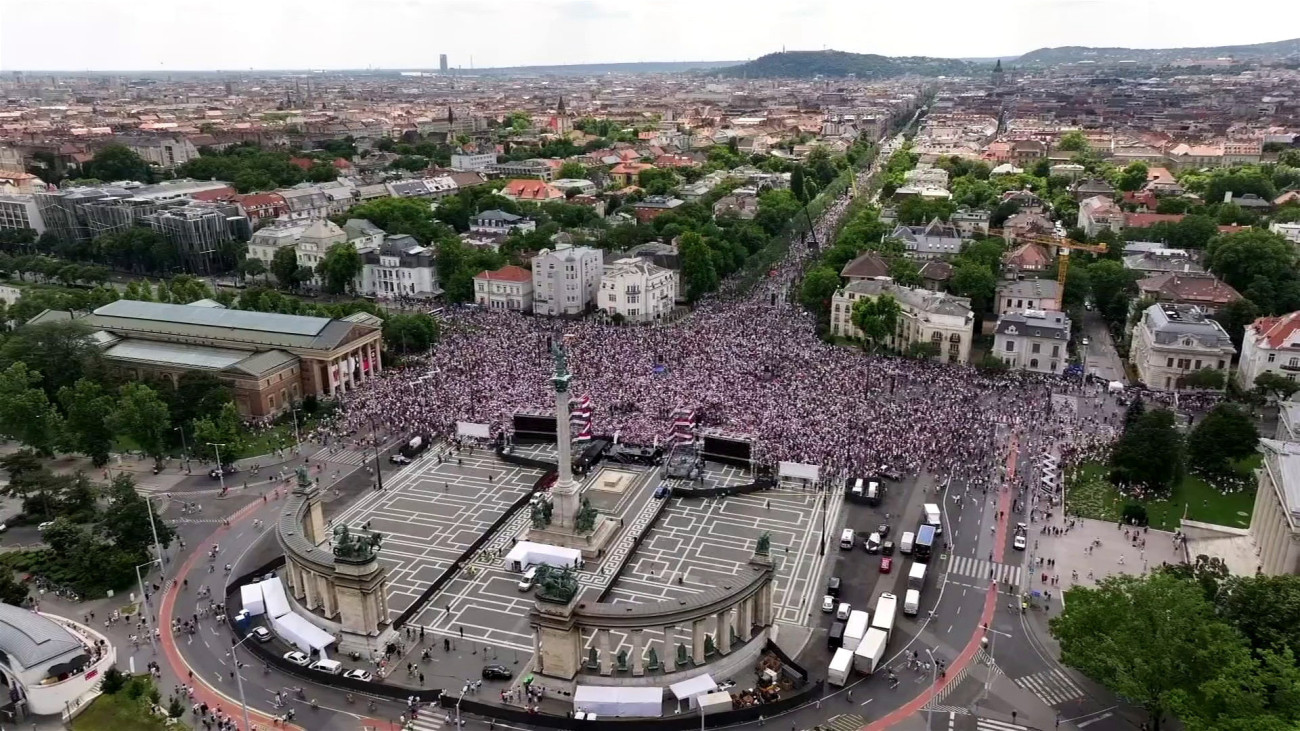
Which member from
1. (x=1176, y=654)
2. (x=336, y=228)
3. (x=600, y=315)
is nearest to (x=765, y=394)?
(x=600, y=315)

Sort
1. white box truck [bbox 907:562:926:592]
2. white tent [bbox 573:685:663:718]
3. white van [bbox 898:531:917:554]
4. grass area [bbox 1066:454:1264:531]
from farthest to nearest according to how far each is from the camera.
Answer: grass area [bbox 1066:454:1264:531] → white van [bbox 898:531:917:554] → white box truck [bbox 907:562:926:592] → white tent [bbox 573:685:663:718]

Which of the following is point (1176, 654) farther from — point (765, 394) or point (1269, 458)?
point (765, 394)

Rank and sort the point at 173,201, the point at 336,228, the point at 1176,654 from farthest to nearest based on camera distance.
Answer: the point at 173,201
the point at 336,228
the point at 1176,654

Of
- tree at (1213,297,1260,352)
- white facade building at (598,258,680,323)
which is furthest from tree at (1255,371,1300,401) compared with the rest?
white facade building at (598,258,680,323)

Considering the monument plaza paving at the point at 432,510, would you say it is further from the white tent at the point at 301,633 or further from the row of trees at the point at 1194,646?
the row of trees at the point at 1194,646

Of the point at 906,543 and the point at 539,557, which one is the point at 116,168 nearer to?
the point at 539,557

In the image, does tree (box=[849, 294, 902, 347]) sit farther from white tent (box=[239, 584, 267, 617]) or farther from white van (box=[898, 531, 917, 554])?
white tent (box=[239, 584, 267, 617])

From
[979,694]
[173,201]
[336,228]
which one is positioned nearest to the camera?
[979,694]

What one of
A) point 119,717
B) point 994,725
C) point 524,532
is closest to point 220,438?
point 524,532
